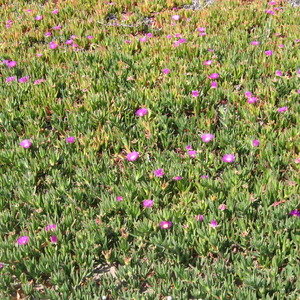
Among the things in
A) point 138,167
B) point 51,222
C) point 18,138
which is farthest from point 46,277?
point 18,138

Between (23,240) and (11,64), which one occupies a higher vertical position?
(11,64)

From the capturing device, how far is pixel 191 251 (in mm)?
2402

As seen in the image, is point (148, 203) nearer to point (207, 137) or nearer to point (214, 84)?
point (207, 137)

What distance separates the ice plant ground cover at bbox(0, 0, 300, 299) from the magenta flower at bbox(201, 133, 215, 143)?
0.05 ft

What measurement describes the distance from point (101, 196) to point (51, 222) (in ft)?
1.19

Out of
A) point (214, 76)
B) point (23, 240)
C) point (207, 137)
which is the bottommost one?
point (23, 240)

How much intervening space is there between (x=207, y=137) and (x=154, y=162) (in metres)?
0.45

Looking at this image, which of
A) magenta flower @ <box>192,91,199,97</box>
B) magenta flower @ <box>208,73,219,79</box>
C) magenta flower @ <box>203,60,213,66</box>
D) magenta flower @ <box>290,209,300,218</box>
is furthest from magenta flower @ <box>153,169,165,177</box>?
magenta flower @ <box>203,60,213,66</box>

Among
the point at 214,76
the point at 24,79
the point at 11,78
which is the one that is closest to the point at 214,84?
the point at 214,76

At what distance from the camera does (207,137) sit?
3184mm

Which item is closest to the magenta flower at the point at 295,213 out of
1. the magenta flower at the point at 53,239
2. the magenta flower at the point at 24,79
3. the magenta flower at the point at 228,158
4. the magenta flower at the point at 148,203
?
the magenta flower at the point at 228,158

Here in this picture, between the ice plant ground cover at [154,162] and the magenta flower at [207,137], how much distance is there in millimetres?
15

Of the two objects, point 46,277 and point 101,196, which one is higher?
point 101,196

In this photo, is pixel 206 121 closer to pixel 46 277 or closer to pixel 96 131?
pixel 96 131
